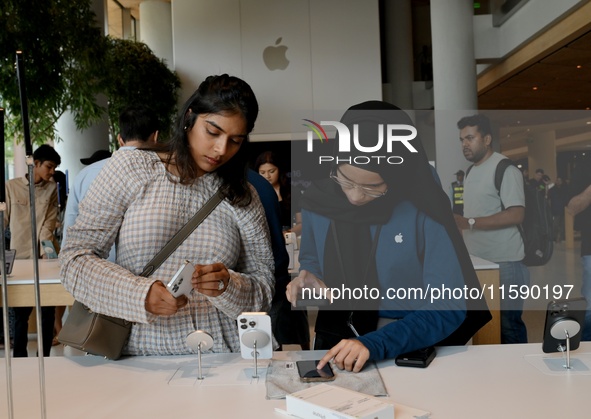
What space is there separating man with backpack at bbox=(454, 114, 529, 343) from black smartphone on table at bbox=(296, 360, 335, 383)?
→ 5.61 ft

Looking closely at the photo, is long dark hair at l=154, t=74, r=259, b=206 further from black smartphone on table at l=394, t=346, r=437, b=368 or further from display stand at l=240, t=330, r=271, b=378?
black smartphone on table at l=394, t=346, r=437, b=368

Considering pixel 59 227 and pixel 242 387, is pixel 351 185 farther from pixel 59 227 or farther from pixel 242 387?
pixel 59 227

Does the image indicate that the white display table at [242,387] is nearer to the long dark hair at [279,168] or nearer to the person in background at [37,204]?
the long dark hair at [279,168]

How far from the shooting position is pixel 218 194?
189 centimetres

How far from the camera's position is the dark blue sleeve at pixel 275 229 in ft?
8.36

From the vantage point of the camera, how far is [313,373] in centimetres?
167

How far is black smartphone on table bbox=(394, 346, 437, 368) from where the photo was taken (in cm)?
177

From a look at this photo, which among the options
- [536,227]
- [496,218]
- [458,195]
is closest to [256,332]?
[458,195]

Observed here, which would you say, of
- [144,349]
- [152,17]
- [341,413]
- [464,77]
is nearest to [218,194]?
[144,349]

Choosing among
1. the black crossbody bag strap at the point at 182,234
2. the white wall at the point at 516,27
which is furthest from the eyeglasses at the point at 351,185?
the white wall at the point at 516,27

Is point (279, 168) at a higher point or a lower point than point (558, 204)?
higher

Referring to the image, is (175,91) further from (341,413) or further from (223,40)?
(341,413)

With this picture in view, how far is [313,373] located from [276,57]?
7.94 meters

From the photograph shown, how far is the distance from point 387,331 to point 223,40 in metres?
7.88
